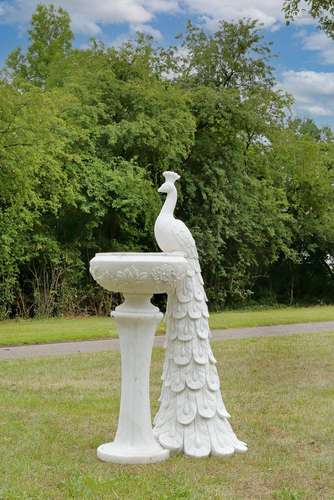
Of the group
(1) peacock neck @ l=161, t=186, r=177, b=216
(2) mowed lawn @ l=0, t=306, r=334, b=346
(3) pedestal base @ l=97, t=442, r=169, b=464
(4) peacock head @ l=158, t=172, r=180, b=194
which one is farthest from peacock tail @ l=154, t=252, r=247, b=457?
(2) mowed lawn @ l=0, t=306, r=334, b=346

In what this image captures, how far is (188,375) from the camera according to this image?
19.5 ft

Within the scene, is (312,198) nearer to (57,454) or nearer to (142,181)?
(142,181)

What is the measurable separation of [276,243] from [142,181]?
27.4 ft

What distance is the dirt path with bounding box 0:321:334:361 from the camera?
11797 mm

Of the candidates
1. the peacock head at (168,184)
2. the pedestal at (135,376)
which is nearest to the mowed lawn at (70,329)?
the peacock head at (168,184)

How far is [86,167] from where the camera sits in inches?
832

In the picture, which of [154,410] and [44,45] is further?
[44,45]

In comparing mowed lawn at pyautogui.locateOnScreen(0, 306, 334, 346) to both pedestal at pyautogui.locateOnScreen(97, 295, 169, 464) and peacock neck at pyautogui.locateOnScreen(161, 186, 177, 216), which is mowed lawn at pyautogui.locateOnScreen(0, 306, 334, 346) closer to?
peacock neck at pyautogui.locateOnScreen(161, 186, 177, 216)

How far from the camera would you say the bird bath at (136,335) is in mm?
5492

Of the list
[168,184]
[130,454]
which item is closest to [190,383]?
[130,454]

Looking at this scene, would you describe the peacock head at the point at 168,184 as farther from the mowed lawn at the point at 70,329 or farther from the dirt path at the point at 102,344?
the mowed lawn at the point at 70,329

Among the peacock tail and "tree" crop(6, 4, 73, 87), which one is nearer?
the peacock tail

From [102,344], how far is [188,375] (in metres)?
7.31

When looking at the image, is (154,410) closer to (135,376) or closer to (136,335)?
(135,376)
